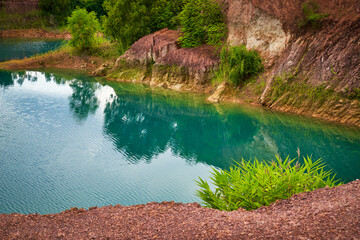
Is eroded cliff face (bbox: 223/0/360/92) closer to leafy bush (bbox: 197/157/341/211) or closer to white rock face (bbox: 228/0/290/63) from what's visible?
white rock face (bbox: 228/0/290/63)

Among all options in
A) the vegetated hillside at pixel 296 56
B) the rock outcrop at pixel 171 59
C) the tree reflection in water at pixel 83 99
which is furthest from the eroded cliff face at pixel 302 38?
the tree reflection in water at pixel 83 99

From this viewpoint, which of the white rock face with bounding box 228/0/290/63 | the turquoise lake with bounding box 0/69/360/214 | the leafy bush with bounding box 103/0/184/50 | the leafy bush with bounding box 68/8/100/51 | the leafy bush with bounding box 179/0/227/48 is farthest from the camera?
the leafy bush with bounding box 68/8/100/51

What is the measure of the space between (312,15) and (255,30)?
3.01 m

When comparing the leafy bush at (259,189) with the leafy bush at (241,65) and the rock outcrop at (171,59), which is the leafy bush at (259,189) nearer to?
the leafy bush at (241,65)

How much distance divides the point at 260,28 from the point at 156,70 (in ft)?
20.6

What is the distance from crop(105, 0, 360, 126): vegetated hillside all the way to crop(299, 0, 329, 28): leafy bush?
0.04 m

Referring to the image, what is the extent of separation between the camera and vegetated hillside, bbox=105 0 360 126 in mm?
12367

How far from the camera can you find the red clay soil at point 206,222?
4.39 metres

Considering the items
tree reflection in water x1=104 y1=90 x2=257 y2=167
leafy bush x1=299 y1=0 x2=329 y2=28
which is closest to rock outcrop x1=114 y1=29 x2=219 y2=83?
tree reflection in water x1=104 y1=90 x2=257 y2=167

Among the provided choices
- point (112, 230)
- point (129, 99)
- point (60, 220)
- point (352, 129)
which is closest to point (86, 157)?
point (60, 220)

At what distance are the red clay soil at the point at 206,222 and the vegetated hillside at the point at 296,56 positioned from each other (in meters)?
7.58

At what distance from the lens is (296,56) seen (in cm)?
1400

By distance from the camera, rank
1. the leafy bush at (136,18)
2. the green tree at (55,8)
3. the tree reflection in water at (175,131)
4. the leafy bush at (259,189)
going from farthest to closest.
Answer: the green tree at (55,8), the leafy bush at (136,18), the tree reflection in water at (175,131), the leafy bush at (259,189)

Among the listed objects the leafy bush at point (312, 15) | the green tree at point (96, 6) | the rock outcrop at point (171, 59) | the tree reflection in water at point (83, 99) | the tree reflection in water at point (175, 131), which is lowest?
the tree reflection in water at point (83, 99)
